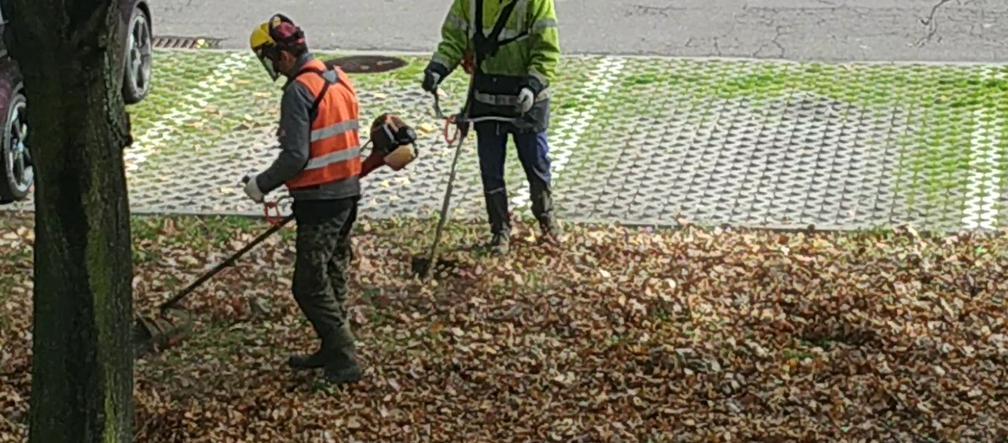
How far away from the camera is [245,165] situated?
12922mm

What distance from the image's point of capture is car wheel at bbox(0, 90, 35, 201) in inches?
457

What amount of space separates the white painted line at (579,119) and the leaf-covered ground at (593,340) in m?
1.39

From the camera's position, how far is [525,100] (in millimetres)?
10203

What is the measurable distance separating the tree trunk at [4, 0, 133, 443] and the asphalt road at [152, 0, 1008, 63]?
367 inches

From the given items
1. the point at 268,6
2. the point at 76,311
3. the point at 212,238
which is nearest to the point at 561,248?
the point at 212,238

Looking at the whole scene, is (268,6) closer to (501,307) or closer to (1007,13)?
(1007,13)

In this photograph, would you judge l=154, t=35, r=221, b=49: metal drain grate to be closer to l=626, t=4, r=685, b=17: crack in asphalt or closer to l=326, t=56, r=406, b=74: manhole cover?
l=326, t=56, r=406, b=74: manhole cover

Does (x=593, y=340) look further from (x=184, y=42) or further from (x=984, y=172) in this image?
(x=184, y=42)

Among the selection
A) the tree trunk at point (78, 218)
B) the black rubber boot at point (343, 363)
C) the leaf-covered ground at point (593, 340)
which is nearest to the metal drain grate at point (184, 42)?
the leaf-covered ground at point (593, 340)

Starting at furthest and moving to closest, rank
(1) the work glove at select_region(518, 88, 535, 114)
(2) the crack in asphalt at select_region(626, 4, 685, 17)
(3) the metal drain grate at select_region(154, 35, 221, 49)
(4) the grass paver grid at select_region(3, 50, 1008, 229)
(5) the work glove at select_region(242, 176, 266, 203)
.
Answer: (2) the crack in asphalt at select_region(626, 4, 685, 17) < (3) the metal drain grate at select_region(154, 35, 221, 49) < (4) the grass paver grid at select_region(3, 50, 1008, 229) < (1) the work glove at select_region(518, 88, 535, 114) < (5) the work glove at select_region(242, 176, 266, 203)

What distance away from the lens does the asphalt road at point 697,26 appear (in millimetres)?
15844

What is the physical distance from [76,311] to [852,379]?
3792mm

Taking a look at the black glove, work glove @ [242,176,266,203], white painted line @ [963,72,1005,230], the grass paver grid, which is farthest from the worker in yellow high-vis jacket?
white painted line @ [963,72,1005,230]

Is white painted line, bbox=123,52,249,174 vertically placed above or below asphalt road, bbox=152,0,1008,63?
above
